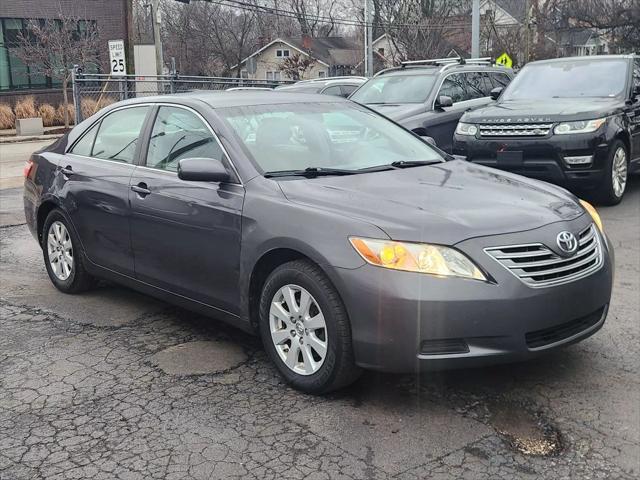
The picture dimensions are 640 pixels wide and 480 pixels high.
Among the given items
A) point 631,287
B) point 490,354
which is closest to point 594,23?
point 631,287

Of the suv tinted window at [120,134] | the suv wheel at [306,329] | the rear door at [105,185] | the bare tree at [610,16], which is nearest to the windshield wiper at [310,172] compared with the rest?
the suv wheel at [306,329]

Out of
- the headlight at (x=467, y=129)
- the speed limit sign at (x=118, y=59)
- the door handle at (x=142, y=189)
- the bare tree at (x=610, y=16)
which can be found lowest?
the door handle at (x=142, y=189)

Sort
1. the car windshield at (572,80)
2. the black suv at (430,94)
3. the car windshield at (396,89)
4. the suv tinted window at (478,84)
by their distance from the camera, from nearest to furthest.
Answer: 1. the car windshield at (572,80)
2. the black suv at (430,94)
3. the car windshield at (396,89)
4. the suv tinted window at (478,84)

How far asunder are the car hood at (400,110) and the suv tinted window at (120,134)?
212 inches

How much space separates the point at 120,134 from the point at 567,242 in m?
3.29

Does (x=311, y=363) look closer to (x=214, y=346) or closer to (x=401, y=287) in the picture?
(x=401, y=287)

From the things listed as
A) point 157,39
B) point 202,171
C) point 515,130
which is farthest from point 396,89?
point 157,39

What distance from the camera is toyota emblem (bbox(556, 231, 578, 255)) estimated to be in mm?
3590

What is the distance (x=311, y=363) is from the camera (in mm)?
3719

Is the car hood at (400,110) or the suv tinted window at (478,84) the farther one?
the suv tinted window at (478,84)

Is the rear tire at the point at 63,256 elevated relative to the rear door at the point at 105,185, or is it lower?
lower

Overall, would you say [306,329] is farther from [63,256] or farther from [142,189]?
[63,256]

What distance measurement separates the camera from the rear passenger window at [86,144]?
18.3 ft

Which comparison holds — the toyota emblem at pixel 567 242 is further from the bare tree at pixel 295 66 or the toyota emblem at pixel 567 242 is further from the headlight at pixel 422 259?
the bare tree at pixel 295 66
